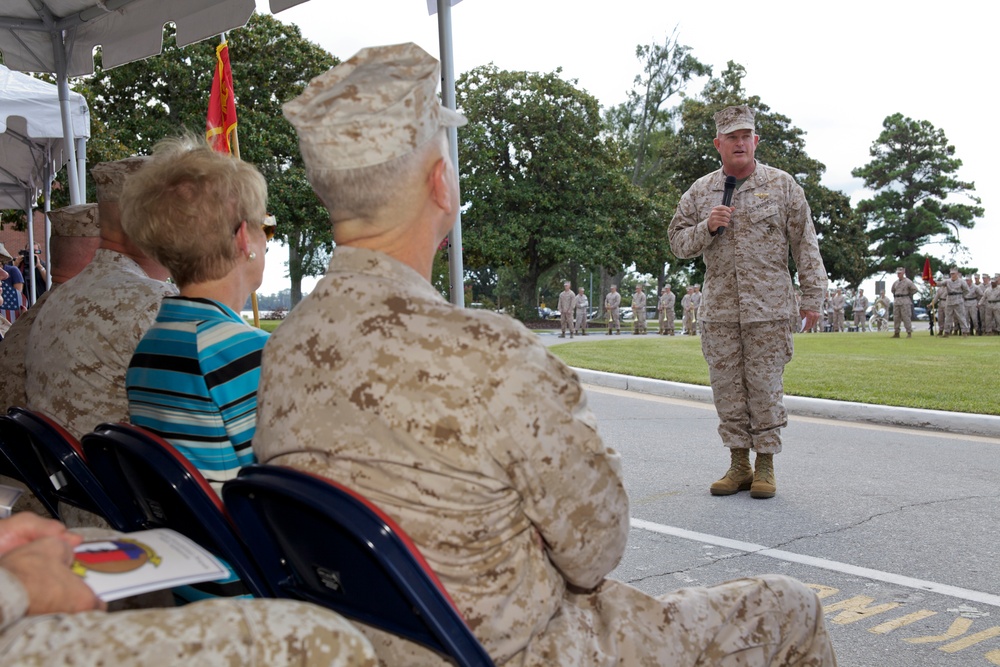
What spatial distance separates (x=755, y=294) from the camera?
5.87 meters

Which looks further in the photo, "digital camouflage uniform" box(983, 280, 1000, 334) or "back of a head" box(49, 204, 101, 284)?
"digital camouflage uniform" box(983, 280, 1000, 334)

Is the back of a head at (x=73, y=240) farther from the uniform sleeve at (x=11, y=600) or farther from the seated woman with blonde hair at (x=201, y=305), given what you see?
the uniform sleeve at (x=11, y=600)

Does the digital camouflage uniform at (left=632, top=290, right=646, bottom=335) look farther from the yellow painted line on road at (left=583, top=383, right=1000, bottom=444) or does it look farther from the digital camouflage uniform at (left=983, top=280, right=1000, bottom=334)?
the yellow painted line on road at (left=583, top=383, right=1000, bottom=444)

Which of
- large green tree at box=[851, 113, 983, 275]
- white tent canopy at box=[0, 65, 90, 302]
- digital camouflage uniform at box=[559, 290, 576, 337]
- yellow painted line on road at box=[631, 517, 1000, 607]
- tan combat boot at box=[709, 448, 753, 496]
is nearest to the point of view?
yellow painted line on road at box=[631, 517, 1000, 607]

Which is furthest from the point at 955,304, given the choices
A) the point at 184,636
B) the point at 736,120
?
the point at 184,636

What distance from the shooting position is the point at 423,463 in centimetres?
156

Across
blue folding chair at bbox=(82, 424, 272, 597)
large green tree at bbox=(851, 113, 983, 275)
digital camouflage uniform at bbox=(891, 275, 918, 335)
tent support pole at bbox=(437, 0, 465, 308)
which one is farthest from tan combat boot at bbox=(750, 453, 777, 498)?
large green tree at bbox=(851, 113, 983, 275)

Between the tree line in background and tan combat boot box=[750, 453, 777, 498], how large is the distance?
1764 cm

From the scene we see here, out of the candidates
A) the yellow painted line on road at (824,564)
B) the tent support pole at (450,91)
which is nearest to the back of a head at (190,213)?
the tent support pole at (450,91)

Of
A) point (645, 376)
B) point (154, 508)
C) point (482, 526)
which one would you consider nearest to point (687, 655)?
point (482, 526)

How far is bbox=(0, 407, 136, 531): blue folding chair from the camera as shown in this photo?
8.16ft

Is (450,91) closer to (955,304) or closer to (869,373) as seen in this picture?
(869,373)

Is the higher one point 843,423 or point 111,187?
point 111,187

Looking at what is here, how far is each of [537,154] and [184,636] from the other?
144 feet
